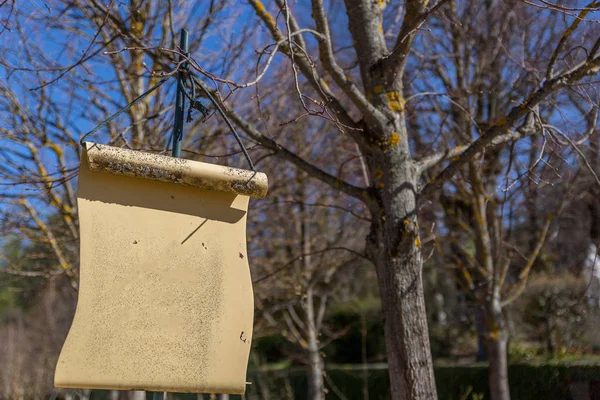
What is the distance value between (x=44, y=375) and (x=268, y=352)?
20.5 feet

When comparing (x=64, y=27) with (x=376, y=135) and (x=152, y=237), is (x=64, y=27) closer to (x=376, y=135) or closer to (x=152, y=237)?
(x=376, y=135)

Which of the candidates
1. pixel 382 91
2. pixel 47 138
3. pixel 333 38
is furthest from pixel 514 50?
pixel 47 138

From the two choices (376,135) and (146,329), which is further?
(376,135)

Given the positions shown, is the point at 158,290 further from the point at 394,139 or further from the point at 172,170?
the point at 394,139

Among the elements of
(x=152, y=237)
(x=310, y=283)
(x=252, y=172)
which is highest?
(x=310, y=283)

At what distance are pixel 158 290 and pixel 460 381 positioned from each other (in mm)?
8411

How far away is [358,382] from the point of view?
11.8 metres

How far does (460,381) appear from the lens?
9.69m

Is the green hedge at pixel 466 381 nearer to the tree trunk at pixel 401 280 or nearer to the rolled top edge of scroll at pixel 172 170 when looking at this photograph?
the tree trunk at pixel 401 280

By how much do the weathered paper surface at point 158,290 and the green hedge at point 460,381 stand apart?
4.71 m

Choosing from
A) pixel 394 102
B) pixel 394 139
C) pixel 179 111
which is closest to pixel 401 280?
pixel 394 139

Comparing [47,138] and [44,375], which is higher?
[47,138]

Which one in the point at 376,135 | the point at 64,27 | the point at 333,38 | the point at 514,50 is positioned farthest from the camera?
the point at 333,38

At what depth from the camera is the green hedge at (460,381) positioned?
6.64m
